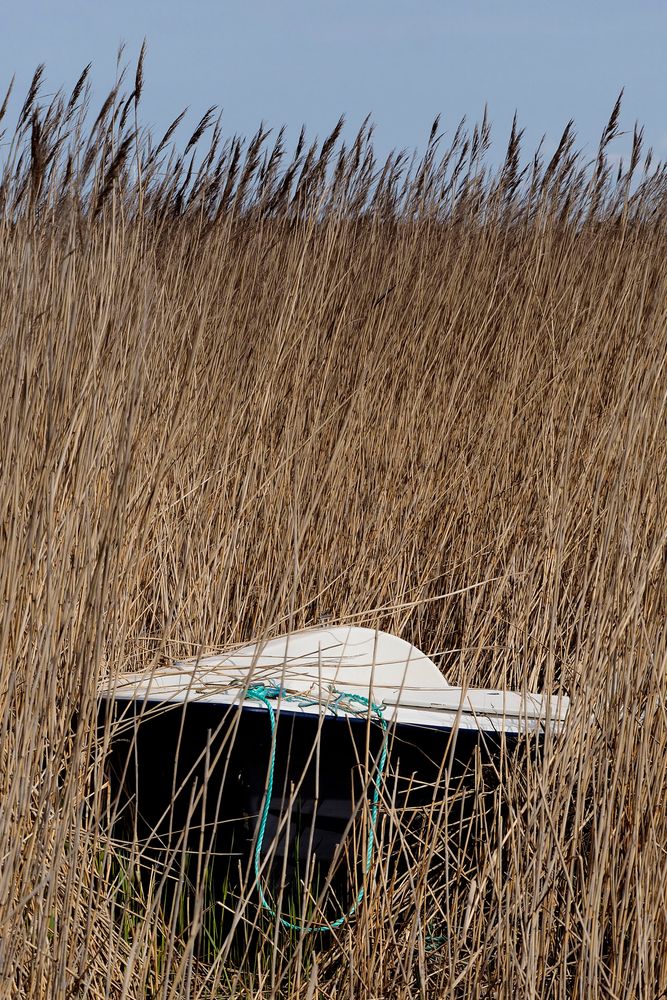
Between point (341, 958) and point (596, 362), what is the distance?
1512 millimetres

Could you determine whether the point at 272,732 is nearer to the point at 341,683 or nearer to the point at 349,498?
the point at 341,683

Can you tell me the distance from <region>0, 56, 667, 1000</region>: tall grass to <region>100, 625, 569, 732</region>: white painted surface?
0.23ft

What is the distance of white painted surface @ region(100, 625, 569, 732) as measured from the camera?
4.92 ft

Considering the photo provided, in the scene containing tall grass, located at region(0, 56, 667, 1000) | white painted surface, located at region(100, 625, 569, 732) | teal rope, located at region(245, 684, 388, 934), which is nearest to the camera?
tall grass, located at region(0, 56, 667, 1000)

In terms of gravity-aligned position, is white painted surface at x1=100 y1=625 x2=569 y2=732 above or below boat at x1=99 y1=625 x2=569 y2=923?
above

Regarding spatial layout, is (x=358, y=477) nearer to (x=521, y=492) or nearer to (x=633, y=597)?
(x=521, y=492)

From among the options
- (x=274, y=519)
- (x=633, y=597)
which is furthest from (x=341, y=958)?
(x=274, y=519)

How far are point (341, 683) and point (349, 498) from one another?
74 cm

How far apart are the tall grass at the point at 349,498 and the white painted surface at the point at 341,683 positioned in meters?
0.07

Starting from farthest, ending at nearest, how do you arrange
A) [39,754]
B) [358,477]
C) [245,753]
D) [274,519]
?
[358,477]
[274,519]
[245,753]
[39,754]

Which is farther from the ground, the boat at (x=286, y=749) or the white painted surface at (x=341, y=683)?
the white painted surface at (x=341, y=683)

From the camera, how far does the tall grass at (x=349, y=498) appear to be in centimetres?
117

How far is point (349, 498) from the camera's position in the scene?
2.30m

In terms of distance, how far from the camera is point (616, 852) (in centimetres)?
119
